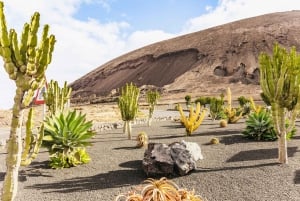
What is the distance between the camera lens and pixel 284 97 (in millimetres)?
7766

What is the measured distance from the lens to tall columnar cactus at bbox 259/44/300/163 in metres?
7.73

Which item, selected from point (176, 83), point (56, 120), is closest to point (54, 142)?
point (56, 120)

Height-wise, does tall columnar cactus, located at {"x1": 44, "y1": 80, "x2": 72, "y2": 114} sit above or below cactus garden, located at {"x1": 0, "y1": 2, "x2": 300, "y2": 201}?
above

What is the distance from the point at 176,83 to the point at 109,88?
2086cm

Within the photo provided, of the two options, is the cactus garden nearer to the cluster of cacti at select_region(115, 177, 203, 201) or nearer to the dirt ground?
the dirt ground

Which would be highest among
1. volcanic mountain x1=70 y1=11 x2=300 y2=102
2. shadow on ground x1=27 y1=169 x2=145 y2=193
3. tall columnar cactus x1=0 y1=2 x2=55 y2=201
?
volcanic mountain x1=70 y1=11 x2=300 y2=102

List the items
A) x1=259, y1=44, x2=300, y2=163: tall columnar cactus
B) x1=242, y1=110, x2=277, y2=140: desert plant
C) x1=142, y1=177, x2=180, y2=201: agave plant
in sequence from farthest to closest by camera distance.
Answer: x1=242, y1=110, x2=277, y2=140: desert plant → x1=259, y1=44, x2=300, y2=163: tall columnar cactus → x1=142, y1=177, x2=180, y2=201: agave plant

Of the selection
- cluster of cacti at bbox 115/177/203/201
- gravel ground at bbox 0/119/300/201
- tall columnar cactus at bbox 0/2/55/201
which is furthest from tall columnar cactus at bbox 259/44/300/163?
tall columnar cactus at bbox 0/2/55/201

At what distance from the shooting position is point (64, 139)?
845 centimetres

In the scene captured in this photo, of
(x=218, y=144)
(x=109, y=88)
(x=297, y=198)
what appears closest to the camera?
(x=297, y=198)

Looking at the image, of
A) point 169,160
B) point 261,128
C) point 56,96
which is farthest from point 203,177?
point 56,96

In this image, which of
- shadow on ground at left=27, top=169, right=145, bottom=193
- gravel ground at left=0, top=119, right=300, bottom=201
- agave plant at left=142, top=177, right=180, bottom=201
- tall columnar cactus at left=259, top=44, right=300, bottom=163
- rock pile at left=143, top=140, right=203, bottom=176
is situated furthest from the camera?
tall columnar cactus at left=259, top=44, right=300, bottom=163

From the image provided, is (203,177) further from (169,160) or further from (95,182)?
(95,182)

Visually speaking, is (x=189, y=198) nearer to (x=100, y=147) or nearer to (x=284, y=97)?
(x=284, y=97)
